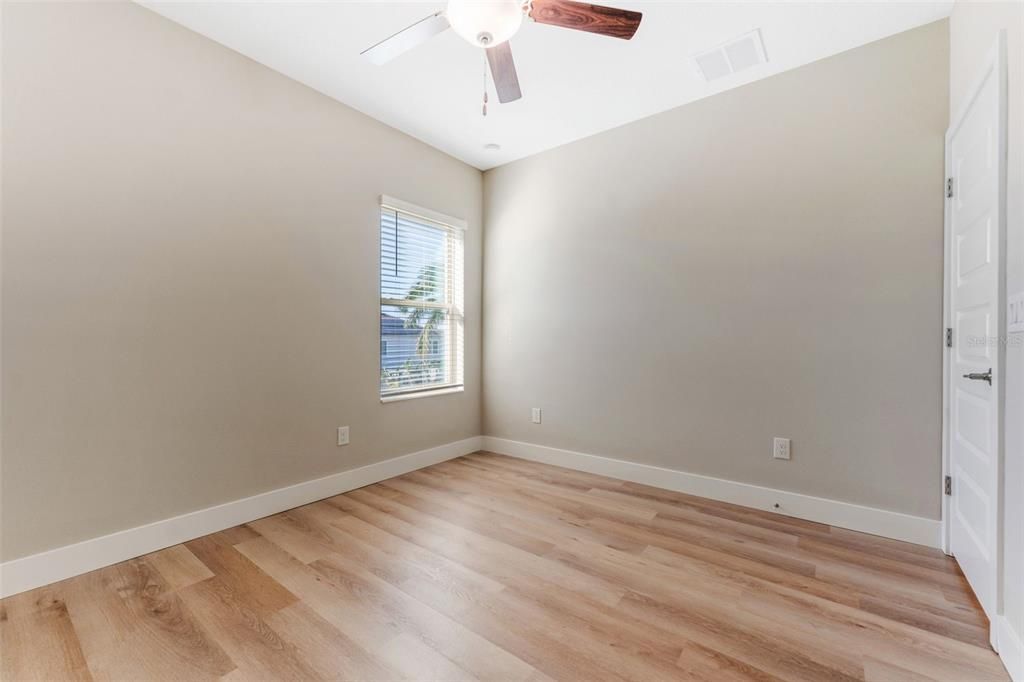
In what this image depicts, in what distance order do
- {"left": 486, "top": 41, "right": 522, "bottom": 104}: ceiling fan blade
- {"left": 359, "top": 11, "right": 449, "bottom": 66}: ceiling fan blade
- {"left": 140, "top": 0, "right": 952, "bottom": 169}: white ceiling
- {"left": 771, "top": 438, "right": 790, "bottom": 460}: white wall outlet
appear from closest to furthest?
{"left": 359, "top": 11, "right": 449, "bottom": 66}: ceiling fan blade < {"left": 486, "top": 41, "right": 522, "bottom": 104}: ceiling fan blade < {"left": 140, "top": 0, "right": 952, "bottom": 169}: white ceiling < {"left": 771, "top": 438, "right": 790, "bottom": 460}: white wall outlet

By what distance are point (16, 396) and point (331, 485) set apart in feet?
5.20

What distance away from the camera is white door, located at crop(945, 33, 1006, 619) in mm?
1544

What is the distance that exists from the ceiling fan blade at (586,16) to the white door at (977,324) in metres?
1.30

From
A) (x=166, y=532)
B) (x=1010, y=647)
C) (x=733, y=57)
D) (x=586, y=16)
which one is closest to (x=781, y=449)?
(x=1010, y=647)

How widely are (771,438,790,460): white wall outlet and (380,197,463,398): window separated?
2510 millimetres

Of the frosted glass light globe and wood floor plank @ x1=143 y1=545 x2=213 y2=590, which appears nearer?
the frosted glass light globe

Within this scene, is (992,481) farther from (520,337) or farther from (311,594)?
(520,337)

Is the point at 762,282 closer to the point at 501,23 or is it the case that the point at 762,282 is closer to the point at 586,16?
the point at 586,16

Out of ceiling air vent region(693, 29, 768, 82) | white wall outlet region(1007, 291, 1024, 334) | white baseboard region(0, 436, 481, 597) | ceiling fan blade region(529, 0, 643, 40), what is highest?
ceiling air vent region(693, 29, 768, 82)

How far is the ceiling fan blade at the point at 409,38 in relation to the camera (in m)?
1.68

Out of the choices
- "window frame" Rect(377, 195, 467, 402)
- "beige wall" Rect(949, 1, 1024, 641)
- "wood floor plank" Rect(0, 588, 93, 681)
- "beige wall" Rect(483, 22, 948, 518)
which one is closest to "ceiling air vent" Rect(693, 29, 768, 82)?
"beige wall" Rect(483, 22, 948, 518)

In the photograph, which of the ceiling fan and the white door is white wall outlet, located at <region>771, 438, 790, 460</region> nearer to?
the white door

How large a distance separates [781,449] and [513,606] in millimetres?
1924

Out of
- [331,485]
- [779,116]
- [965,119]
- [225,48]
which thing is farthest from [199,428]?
[965,119]
